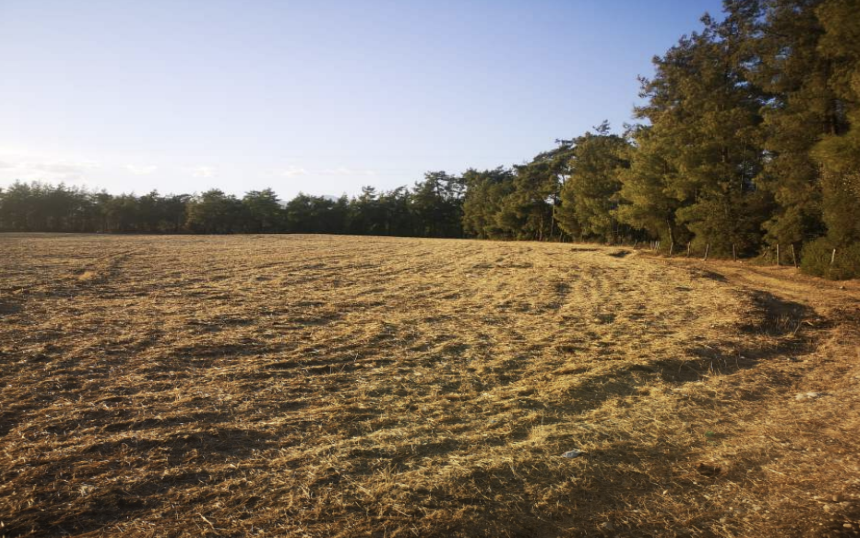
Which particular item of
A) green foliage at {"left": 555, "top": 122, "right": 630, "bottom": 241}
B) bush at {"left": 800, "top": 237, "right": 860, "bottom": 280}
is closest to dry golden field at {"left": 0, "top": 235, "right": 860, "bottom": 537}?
bush at {"left": 800, "top": 237, "right": 860, "bottom": 280}

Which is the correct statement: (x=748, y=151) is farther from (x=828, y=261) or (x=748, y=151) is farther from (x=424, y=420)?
(x=424, y=420)

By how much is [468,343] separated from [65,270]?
49.8 feet

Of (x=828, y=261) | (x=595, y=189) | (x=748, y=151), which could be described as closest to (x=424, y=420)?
(x=828, y=261)

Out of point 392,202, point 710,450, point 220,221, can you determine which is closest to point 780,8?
point 710,450

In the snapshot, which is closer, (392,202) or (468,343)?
(468,343)

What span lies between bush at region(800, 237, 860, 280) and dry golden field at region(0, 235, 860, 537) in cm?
823

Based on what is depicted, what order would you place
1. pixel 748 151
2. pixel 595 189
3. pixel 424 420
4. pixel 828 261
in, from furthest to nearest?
1. pixel 595 189
2. pixel 748 151
3. pixel 828 261
4. pixel 424 420

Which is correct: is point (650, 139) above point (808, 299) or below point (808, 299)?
above

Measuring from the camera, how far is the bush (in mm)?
15742

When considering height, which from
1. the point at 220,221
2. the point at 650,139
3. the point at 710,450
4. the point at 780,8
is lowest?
the point at 710,450

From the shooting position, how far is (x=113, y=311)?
9016 millimetres

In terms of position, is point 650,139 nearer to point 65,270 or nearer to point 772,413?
point 772,413

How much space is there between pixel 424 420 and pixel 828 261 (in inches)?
776

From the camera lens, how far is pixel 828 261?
16922 mm
